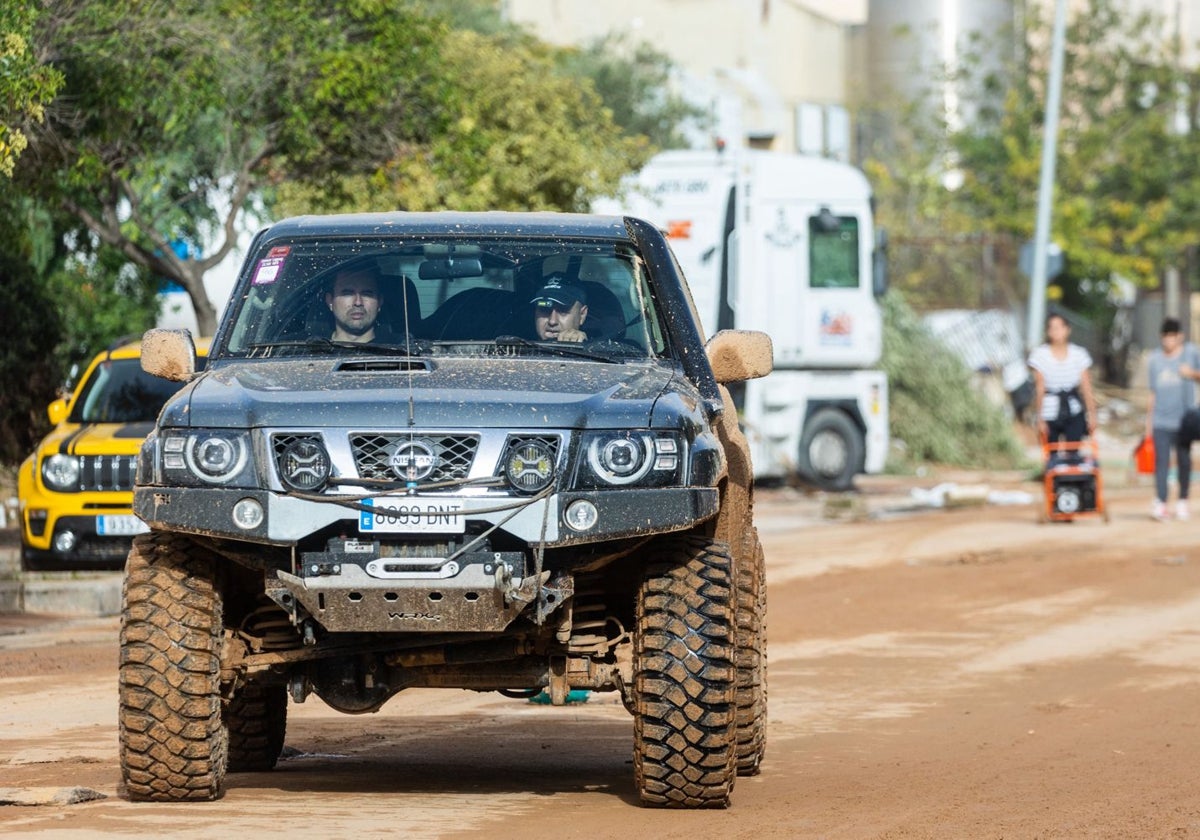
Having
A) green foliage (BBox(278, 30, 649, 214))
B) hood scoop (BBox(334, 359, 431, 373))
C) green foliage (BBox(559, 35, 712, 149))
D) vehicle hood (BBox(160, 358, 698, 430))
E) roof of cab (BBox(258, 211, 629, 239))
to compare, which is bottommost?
vehicle hood (BBox(160, 358, 698, 430))

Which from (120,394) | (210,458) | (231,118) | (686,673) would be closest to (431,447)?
(210,458)

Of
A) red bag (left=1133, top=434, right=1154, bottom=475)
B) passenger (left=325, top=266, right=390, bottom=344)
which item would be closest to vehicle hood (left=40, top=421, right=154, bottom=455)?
passenger (left=325, top=266, right=390, bottom=344)

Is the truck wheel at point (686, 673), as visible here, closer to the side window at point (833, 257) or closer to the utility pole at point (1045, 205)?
the side window at point (833, 257)

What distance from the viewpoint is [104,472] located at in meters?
15.1

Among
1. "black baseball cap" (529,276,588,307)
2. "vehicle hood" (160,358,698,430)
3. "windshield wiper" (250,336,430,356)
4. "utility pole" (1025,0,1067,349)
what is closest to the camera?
"vehicle hood" (160,358,698,430)

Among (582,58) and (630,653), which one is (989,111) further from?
(630,653)

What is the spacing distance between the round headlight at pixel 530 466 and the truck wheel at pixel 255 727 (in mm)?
1813

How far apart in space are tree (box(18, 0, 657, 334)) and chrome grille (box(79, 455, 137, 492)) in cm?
229

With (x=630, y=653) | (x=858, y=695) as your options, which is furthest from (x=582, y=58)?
(x=630, y=653)

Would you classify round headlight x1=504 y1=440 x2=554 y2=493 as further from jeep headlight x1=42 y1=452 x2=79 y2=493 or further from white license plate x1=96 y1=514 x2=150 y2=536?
jeep headlight x1=42 y1=452 x2=79 y2=493

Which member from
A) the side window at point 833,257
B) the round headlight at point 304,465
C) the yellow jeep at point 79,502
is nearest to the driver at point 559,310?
the round headlight at point 304,465

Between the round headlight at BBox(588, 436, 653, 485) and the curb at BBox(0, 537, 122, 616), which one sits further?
the curb at BBox(0, 537, 122, 616)

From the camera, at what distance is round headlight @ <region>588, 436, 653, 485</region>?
6777 mm

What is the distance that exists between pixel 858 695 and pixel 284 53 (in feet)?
28.5
